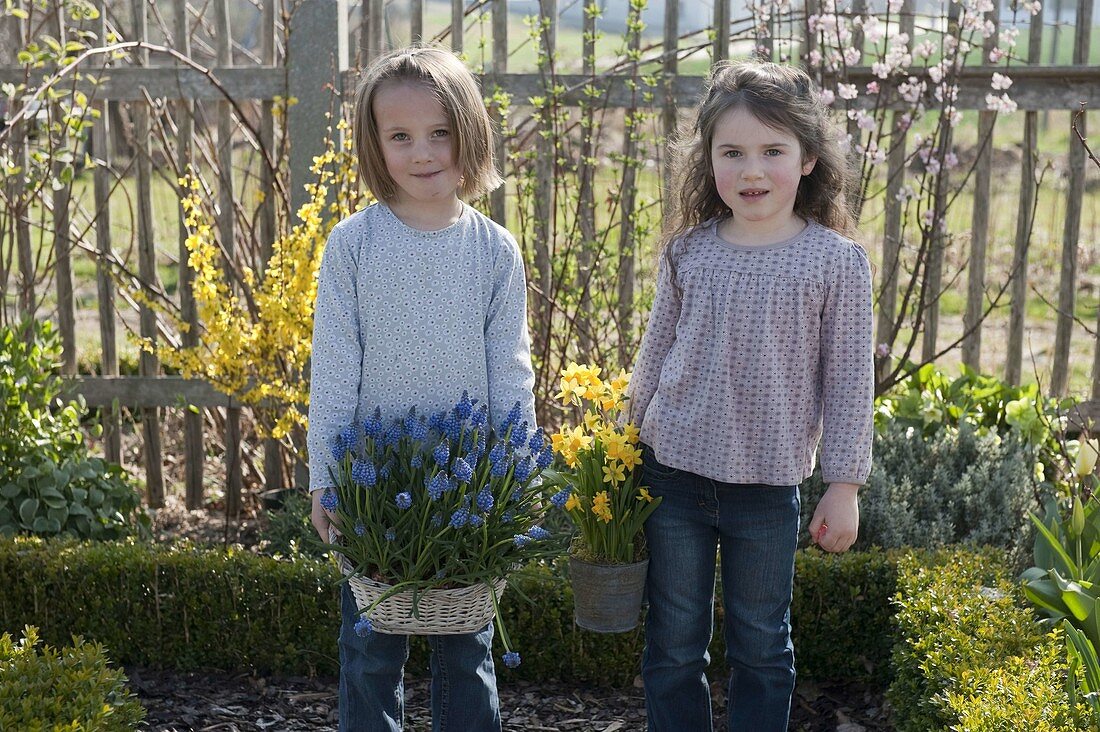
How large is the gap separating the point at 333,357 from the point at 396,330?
13 centimetres

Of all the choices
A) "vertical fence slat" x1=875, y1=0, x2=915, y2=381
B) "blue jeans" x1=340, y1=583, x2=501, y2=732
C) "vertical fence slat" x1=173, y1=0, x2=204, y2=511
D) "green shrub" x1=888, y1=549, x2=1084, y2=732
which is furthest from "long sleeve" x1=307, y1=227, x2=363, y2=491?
"vertical fence slat" x1=875, y1=0, x2=915, y2=381

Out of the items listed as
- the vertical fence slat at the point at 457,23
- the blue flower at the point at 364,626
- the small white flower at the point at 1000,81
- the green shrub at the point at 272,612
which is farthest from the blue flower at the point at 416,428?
the small white flower at the point at 1000,81

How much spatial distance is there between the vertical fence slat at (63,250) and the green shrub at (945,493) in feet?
9.30

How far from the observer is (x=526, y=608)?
3094 millimetres

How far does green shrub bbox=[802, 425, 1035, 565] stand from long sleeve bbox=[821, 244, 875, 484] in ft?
4.06

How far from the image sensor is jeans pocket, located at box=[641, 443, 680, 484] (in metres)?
2.31

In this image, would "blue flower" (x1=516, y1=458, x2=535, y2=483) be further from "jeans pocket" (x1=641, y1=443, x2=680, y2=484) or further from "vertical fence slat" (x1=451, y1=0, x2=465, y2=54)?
"vertical fence slat" (x1=451, y1=0, x2=465, y2=54)

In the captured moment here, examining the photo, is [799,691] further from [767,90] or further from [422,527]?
[767,90]

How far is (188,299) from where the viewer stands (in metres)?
4.39

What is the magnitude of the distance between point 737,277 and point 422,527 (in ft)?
2.51

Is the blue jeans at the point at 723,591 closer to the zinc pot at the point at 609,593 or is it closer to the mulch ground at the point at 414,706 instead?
the zinc pot at the point at 609,593

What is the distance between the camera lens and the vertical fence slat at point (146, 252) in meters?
4.18

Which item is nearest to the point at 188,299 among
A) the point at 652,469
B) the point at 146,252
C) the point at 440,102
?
the point at 146,252

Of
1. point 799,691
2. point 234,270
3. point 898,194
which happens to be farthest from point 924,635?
point 234,270
